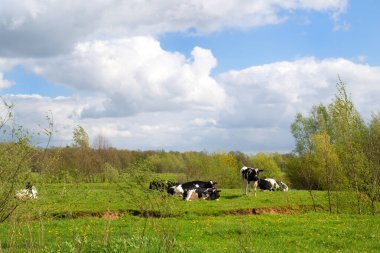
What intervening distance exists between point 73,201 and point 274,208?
56.4ft

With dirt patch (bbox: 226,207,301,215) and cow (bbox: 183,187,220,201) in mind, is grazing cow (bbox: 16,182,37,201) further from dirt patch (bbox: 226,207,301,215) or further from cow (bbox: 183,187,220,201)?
cow (bbox: 183,187,220,201)

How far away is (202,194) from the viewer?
3481 cm

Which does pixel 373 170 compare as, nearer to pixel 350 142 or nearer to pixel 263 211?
pixel 350 142

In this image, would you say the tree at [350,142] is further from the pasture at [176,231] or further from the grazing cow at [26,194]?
the grazing cow at [26,194]

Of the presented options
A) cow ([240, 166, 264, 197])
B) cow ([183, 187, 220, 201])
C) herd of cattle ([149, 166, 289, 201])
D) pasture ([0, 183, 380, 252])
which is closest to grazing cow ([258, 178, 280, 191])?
herd of cattle ([149, 166, 289, 201])

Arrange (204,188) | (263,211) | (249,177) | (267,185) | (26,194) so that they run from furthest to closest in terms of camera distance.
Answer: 1. (267,185)
2. (249,177)
3. (204,188)
4. (263,211)
5. (26,194)

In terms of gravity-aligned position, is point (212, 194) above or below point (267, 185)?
below

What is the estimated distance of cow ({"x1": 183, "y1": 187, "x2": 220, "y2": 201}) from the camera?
34.3 meters

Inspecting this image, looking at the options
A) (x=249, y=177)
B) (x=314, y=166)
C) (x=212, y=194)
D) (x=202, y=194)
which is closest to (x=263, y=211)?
(x=212, y=194)

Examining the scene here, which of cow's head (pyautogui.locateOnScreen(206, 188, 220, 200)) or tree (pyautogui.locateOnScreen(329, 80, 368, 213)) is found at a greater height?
tree (pyautogui.locateOnScreen(329, 80, 368, 213))

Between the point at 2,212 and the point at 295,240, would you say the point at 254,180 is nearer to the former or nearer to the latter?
the point at 295,240

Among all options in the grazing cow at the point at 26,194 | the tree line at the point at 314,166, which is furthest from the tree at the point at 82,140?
the grazing cow at the point at 26,194

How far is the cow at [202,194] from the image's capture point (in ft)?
112

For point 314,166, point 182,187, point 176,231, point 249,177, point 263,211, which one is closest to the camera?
point 176,231
